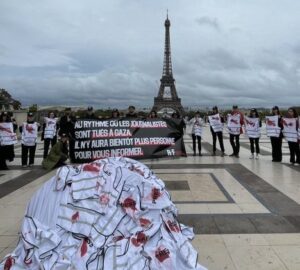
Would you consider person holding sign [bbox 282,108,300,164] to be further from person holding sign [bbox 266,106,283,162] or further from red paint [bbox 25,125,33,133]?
red paint [bbox 25,125,33,133]

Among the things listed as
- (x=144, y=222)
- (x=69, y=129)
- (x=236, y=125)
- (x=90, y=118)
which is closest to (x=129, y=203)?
(x=144, y=222)

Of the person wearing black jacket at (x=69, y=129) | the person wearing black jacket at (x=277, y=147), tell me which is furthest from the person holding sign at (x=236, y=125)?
the person wearing black jacket at (x=69, y=129)

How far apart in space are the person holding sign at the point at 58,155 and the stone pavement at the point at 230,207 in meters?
0.34

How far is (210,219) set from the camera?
6414 millimetres

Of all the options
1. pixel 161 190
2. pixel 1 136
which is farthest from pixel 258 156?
pixel 161 190

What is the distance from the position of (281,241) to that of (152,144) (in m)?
9.54

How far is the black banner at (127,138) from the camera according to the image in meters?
13.7

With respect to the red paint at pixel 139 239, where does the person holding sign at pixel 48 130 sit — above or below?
above

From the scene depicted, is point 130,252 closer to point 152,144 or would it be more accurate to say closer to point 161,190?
point 161,190

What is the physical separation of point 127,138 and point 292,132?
5472 mm

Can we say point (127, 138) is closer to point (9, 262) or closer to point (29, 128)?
point (29, 128)

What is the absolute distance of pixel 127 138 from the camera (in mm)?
14273

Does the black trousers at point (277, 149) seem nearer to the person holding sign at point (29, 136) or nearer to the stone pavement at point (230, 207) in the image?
the stone pavement at point (230, 207)

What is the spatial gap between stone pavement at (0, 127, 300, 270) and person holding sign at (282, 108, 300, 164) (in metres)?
0.51
